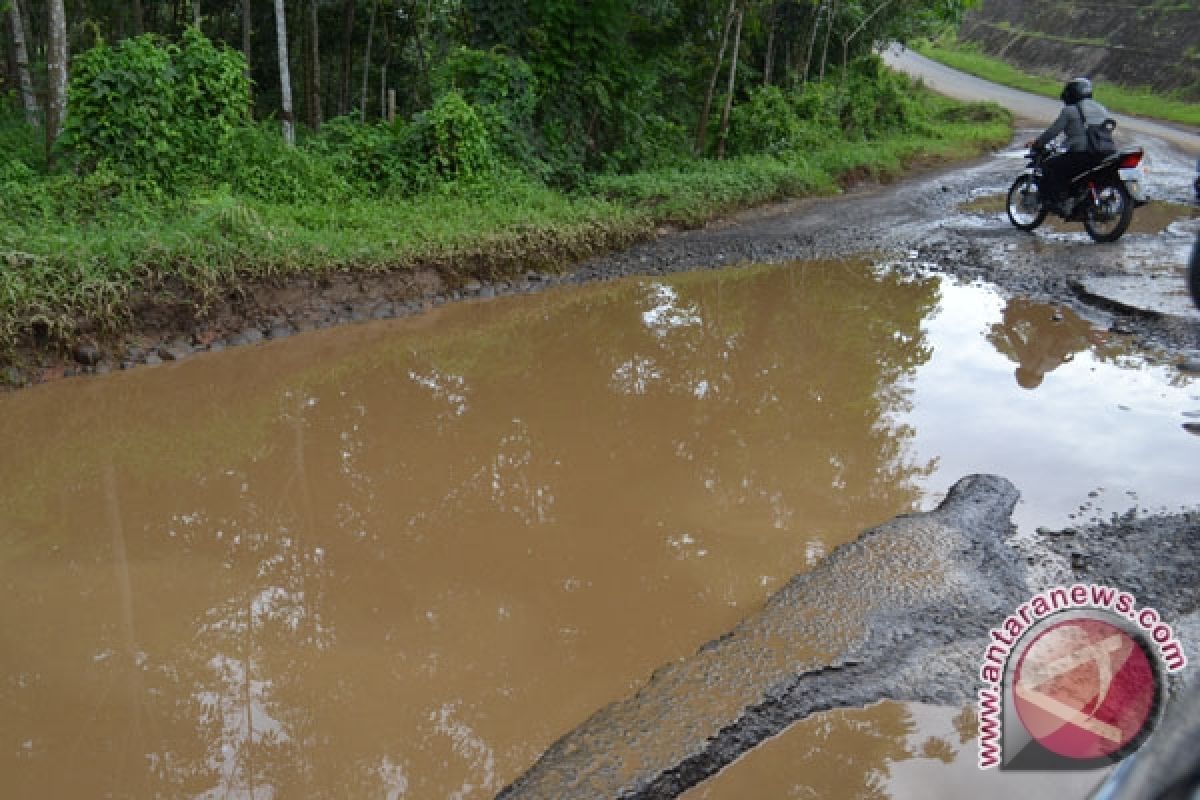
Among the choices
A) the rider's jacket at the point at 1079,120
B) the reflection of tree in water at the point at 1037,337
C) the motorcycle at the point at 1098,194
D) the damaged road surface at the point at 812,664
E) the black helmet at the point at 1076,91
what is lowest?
the reflection of tree in water at the point at 1037,337

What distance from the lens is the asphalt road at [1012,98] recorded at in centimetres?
1834

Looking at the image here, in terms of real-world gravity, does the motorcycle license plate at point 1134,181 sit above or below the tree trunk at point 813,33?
below

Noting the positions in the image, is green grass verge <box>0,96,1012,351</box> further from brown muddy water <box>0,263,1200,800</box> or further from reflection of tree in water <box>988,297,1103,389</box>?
reflection of tree in water <box>988,297,1103,389</box>

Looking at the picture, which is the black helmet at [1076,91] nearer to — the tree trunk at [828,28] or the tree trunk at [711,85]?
the tree trunk at [711,85]

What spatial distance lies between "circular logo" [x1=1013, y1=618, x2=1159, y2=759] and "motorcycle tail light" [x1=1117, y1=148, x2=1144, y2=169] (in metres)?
8.29

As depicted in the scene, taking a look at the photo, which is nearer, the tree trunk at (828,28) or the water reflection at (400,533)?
the water reflection at (400,533)

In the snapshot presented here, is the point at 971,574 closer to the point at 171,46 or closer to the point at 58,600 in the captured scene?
the point at 58,600

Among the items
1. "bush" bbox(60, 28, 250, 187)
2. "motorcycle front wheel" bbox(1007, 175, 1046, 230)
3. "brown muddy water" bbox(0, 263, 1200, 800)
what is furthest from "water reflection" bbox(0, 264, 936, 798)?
"motorcycle front wheel" bbox(1007, 175, 1046, 230)

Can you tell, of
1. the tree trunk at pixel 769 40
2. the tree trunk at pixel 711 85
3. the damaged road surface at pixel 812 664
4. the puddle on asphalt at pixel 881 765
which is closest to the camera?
the puddle on asphalt at pixel 881 765

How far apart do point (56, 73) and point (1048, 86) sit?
28.3 metres

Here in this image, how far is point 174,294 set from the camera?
646cm

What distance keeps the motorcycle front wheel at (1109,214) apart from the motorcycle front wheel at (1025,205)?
0.53 metres

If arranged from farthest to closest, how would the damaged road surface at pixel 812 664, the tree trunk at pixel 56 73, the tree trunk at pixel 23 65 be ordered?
the tree trunk at pixel 23 65, the tree trunk at pixel 56 73, the damaged road surface at pixel 812 664

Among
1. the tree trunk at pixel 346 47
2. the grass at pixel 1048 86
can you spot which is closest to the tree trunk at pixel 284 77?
the tree trunk at pixel 346 47
